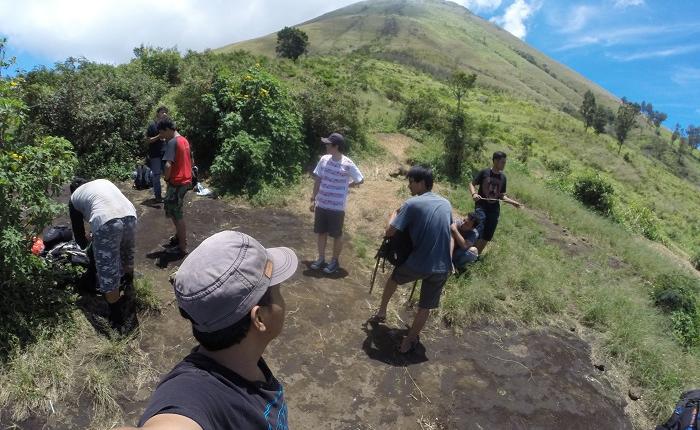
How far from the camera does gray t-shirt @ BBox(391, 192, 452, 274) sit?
446 centimetres

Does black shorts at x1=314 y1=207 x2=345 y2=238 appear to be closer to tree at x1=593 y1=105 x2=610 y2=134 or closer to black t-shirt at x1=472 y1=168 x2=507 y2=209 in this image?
black t-shirt at x1=472 y1=168 x2=507 y2=209

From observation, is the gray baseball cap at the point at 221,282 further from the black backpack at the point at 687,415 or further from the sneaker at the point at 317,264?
the sneaker at the point at 317,264

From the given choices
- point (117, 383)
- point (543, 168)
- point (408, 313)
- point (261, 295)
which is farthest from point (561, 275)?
point (543, 168)

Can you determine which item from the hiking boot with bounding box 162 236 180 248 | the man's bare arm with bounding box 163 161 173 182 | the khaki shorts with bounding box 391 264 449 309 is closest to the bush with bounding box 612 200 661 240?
the khaki shorts with bounding box 391 264 449 309

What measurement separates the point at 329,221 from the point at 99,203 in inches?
112

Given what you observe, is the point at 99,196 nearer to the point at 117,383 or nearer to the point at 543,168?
the point at 117,383

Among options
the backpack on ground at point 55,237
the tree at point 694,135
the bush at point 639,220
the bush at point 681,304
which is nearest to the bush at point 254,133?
the backpack on ground at point 55,237

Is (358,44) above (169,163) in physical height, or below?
above

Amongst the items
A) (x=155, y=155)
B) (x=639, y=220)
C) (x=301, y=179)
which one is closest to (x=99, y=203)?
(x=155, y=155)

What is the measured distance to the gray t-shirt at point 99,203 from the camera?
13.2ft

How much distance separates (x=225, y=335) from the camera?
1.55 m

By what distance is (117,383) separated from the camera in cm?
400

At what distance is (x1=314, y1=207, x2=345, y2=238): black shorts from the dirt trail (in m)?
0.67

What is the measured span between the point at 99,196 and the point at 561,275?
680 cm
